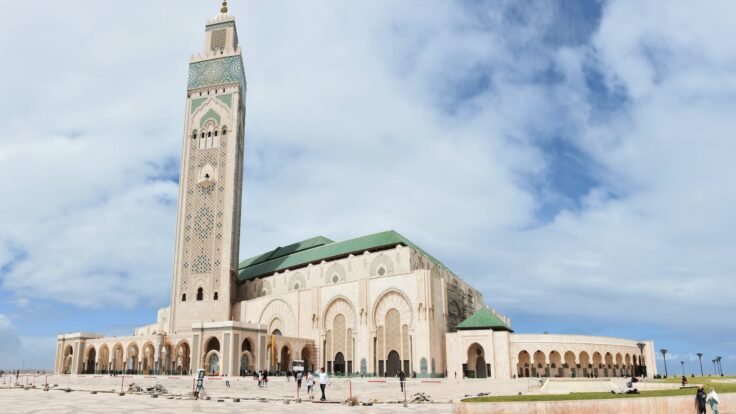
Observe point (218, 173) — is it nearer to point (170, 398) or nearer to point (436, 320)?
point (436, 320)

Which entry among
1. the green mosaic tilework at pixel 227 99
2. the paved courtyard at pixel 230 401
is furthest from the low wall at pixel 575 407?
the green mosaic tilework at pixel 227 99

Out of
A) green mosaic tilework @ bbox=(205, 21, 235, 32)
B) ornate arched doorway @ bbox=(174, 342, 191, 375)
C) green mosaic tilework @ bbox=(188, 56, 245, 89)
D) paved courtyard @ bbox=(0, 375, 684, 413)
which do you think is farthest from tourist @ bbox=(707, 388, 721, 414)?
green mosaic tilework @ bbox=(205, 21, 235, 32)

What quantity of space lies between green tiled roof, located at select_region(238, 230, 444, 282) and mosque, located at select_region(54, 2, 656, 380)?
0.41ft

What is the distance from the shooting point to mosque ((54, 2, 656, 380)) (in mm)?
37062

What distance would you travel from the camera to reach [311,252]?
160 ft

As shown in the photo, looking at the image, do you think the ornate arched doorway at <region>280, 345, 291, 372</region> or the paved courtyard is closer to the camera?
the paved courtyard

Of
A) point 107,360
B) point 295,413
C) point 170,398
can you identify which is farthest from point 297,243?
point 295,413

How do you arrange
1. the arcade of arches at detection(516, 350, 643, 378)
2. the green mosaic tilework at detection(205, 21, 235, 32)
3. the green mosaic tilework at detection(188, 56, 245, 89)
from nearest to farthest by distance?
the arcade of arches at detection(516, 350, 643, 378)
the green mosaic tilework at detection(188, 56, 245, 89)
the green mosaic tilework at detection(205, 21, 235, 32)

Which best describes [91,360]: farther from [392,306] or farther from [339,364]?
[392,306]

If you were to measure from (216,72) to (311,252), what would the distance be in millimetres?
18816

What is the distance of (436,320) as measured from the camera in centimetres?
3744

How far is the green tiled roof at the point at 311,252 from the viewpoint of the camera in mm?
43531

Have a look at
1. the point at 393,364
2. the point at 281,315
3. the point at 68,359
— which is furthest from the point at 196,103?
the point at 393,364

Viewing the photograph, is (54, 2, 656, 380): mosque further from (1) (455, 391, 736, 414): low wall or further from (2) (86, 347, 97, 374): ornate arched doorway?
(1) (455, 391, 736, 414): low wall
